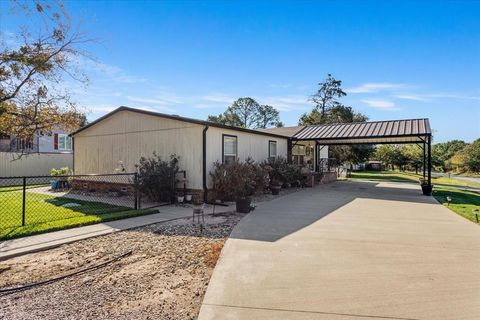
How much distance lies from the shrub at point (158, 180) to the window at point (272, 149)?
238 inches

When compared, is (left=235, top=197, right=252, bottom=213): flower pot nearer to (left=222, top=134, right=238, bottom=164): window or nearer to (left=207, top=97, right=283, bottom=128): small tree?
(left=222, top=134, right=238, bottom=164): window

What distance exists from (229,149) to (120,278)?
8422mm

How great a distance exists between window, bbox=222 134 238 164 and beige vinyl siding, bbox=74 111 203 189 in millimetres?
1465

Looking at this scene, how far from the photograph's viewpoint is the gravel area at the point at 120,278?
3.22m

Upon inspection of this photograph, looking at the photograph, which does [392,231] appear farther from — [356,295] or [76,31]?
[76,31]

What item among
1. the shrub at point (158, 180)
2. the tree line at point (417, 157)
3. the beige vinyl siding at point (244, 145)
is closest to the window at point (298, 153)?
the beige vinyl siding at point (244, 145)

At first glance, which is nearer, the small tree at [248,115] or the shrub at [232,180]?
the shrub at [232,180]

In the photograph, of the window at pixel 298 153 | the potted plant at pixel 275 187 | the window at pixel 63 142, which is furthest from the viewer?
the window at pixel 63 142

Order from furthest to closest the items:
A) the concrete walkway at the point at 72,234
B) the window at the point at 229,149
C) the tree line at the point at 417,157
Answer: the tree line at the point at 417,157 < the window at the point at 229,149 < the concrete walkway at the point at 72,234

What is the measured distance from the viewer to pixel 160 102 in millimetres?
21500

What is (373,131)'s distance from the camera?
15367mm

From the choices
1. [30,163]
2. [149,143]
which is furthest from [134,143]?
[30,163]

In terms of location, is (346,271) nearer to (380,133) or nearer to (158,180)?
(158,180)

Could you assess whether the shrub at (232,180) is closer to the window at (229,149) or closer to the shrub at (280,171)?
the window at (229,149)
